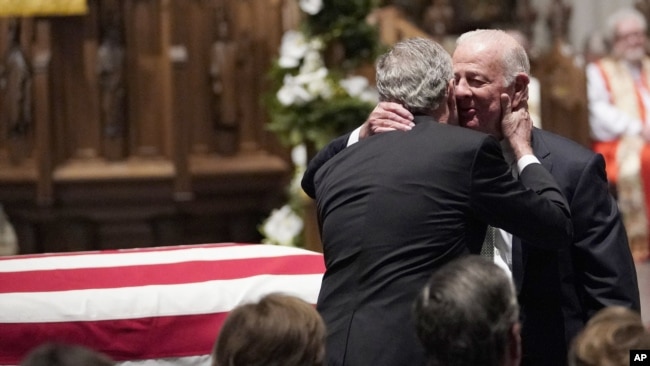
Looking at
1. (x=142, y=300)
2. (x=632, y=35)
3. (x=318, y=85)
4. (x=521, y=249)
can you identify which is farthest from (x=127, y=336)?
(x=632, y=35)

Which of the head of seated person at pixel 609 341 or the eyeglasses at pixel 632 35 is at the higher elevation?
the head of seated person at pixel 609 341

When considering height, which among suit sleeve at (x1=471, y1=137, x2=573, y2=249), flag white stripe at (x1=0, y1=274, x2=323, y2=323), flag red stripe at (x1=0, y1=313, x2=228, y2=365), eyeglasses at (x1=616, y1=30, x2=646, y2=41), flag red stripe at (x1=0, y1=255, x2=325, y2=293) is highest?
suit sleeve at (x1=471, y1=137, x2=573, y2=249)

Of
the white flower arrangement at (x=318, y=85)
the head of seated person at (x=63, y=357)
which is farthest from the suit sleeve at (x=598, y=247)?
the white flower arrangement at (x=318, y=85)

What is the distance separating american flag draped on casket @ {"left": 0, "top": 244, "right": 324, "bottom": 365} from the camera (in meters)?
3.78

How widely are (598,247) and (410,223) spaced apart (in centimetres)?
63

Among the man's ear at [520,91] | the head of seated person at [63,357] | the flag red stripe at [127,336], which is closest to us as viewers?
the head of seated person at [63,357]

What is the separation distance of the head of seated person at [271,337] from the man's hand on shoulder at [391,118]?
0.73m

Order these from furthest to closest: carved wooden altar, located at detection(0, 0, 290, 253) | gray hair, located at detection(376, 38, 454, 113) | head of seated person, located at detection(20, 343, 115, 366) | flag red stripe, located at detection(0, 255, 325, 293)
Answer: carved wooden altar, located at detection(0, 0, 290, 253) → flag red stripe, located at detection(0, 255, 325, 293) → gray hair, located at detection(376, 38, 454, 113) → head of seated person, located at detection(20, 343, 115, 366)

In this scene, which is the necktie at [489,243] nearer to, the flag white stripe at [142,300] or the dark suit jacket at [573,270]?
the dark suit jacket at [573,270]

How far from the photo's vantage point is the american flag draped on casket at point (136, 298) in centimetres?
378

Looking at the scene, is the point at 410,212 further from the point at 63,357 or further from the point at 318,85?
the point at 318,85

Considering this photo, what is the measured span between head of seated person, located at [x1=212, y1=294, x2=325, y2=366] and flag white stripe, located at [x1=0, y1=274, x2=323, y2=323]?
1.22 meters

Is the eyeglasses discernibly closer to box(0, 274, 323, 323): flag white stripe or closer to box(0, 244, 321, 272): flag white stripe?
box(0, 244, 321, 272): flag white stripe

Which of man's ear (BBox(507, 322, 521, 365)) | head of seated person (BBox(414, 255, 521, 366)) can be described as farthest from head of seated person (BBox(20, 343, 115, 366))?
man's ear (BBox(507, 322, 521, 365))
